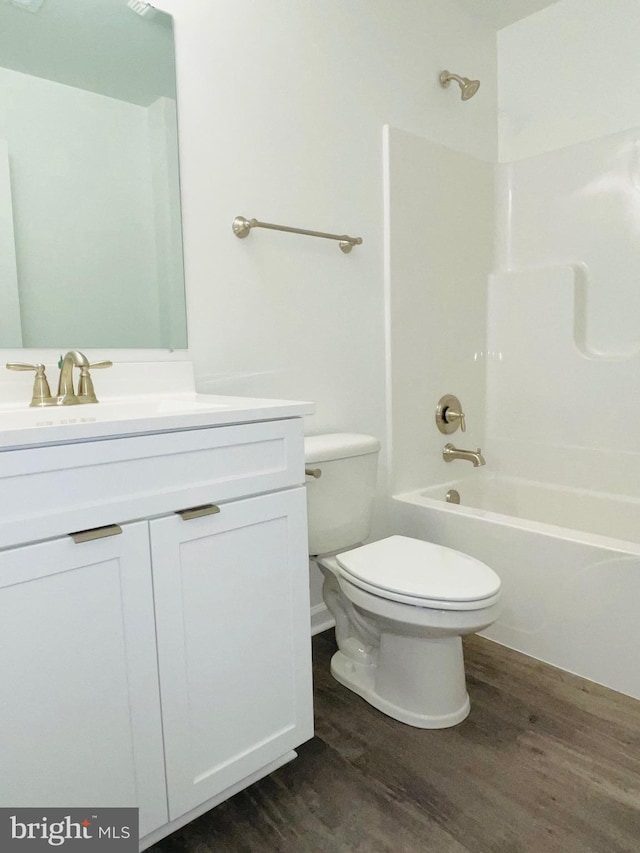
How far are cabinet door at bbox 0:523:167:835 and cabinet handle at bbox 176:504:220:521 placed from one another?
76mm

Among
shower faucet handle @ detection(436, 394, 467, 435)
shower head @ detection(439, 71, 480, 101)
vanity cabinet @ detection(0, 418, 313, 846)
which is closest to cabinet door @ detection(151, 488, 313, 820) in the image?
vanity cabinet @ detection(0, 418, 313, 846)

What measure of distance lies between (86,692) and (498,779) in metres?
0.97

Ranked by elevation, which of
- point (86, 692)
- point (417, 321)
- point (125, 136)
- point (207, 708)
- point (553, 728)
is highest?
point (125, 136)

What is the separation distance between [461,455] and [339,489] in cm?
81

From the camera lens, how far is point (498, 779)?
4.41 ft

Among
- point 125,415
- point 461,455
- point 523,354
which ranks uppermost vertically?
point 523,354

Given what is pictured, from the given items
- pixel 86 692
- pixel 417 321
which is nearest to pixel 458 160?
pixel 417 321

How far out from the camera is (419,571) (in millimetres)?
1534

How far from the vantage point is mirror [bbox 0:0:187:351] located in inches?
52.9

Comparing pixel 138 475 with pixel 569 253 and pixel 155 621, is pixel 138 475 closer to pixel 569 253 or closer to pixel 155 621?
pixel 155 621

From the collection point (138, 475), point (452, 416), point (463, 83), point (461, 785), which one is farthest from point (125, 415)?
point (463, 83)

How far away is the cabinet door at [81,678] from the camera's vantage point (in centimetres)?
90

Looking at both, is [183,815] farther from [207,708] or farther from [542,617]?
[542,617]

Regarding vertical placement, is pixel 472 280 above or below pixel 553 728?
above
